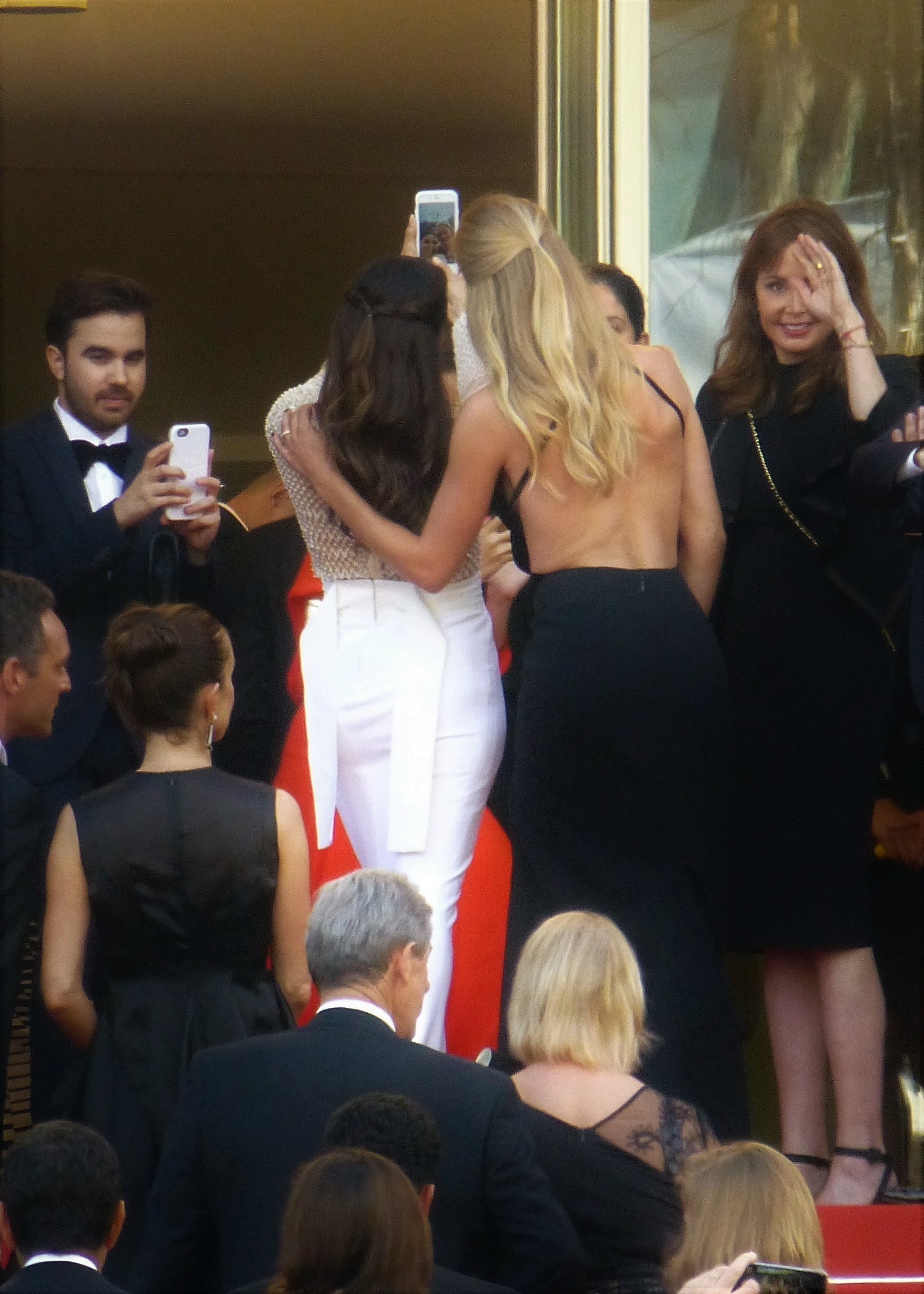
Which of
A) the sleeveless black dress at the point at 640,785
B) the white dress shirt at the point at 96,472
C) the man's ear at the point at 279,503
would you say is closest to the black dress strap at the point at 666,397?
the sleeveless black dress at the point at 640,785

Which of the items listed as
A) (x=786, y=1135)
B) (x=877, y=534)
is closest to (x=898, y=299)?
(x=877, y=534)


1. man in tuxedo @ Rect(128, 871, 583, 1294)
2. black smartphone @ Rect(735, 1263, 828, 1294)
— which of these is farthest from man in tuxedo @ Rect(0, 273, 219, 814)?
black smartphone @ Rect(735, 1263, 828, 1294)

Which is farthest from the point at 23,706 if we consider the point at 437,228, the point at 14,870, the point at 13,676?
the point at 437,228

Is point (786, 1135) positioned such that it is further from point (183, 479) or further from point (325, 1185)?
point (325, 1185)

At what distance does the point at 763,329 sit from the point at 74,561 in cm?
154

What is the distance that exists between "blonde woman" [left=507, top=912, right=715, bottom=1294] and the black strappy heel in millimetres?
932

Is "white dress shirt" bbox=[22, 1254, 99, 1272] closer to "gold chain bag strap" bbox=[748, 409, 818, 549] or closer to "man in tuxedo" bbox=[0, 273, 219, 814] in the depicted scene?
"man in tuxedo" bbox=[0, 273, 219, 814]

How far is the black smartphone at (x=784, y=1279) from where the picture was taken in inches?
104

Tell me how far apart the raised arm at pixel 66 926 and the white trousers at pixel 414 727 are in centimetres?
52

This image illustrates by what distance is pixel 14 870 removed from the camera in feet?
12.6

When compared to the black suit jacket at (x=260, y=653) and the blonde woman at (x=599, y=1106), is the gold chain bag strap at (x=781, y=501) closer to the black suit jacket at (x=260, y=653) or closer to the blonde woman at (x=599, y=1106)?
the blonde woman at (x=599, y=1106)

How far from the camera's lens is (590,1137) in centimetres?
323

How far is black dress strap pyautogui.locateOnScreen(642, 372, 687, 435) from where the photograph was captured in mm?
3963

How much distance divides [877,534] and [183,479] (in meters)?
1.45
